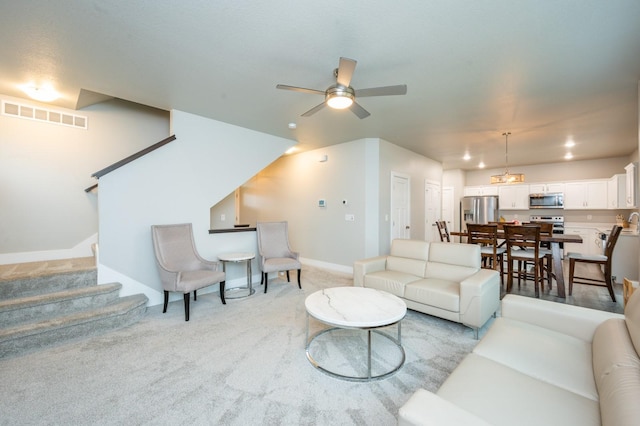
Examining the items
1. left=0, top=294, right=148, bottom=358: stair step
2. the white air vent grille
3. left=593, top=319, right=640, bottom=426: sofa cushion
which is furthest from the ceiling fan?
the white air vent grille

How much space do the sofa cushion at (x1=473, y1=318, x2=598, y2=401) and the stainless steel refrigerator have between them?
7.23 metres

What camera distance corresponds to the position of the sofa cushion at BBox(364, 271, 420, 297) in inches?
123

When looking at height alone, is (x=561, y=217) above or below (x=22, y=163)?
below

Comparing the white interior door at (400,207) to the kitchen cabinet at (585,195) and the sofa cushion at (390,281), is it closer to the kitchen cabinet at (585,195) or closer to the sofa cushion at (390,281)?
the sofa cushion at (390,281)

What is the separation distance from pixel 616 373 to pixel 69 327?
157 inches

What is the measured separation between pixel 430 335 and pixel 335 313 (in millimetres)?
1238

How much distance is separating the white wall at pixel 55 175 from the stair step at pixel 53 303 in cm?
147

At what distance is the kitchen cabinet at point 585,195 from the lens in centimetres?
662

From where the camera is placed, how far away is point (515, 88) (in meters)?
3.03

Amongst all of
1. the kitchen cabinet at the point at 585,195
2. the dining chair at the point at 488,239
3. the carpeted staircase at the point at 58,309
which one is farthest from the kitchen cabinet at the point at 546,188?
the carpeted staircase at the point at 58,309

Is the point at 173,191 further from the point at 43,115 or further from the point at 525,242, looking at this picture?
the point at 525,242

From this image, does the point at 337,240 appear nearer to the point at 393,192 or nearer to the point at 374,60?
the point at 393,192

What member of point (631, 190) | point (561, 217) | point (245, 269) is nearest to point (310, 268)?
point (245, 269)

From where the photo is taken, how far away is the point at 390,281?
3197 millimetres
